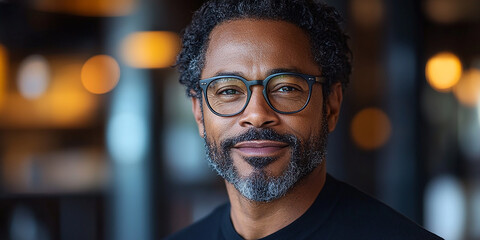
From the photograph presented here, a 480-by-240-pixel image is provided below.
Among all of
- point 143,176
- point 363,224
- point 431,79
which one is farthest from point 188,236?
point 431,79

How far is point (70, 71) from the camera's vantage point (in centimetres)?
621

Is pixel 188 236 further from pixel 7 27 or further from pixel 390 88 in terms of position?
pixel 7 27

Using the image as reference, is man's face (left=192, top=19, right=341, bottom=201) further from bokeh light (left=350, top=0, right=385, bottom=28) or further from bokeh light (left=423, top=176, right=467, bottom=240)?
bokeh light (left=423, top=176, right=467, bottom=240)

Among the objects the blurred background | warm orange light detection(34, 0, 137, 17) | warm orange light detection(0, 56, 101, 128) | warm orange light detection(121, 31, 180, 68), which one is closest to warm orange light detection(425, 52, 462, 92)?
the blurred background

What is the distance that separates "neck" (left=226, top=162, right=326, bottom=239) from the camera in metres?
1.77

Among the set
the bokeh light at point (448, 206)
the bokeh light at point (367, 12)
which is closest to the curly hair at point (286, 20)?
the bokeh light at point (367, 12)

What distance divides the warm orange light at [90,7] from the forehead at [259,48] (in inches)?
131

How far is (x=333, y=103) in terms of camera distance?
193 cm

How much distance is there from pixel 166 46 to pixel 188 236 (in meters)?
3.44

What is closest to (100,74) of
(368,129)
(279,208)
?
(368,129)

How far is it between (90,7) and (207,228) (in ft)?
12.8

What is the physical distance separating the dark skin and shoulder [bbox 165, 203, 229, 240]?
0.17m

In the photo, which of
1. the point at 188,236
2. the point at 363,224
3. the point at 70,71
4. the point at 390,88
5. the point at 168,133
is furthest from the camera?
the point at 70,71

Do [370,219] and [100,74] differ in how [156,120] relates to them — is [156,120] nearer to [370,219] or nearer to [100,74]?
[100,74]
